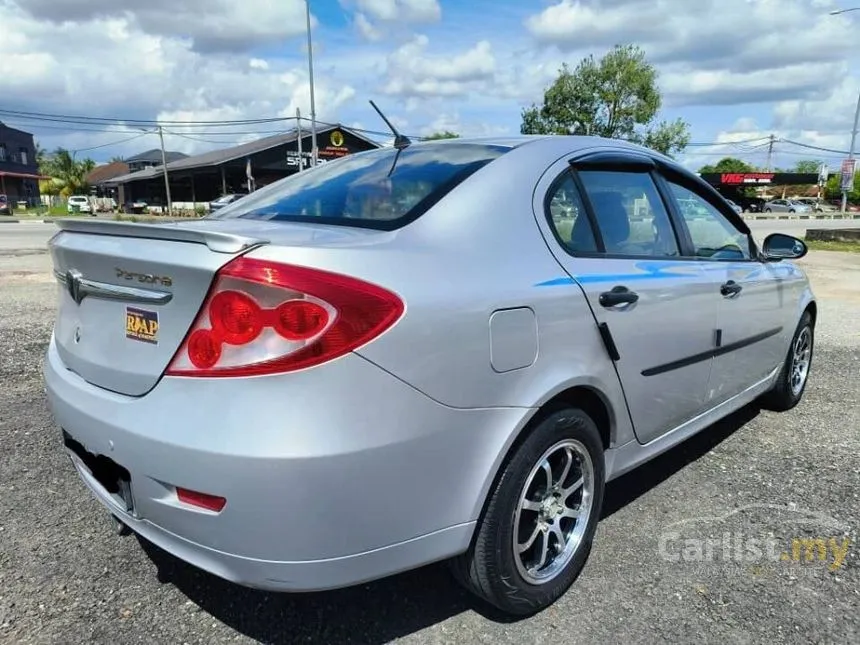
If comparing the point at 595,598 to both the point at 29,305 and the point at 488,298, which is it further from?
the point at 29,305

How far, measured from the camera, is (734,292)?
332cm

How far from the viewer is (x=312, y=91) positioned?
1108 inches

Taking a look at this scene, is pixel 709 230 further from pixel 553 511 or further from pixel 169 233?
pixel 169 233

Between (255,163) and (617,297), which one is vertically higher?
(255,163)

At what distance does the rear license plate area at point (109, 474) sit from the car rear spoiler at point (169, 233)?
0.70 metres

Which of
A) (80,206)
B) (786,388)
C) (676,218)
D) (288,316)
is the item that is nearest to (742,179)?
(80,206)

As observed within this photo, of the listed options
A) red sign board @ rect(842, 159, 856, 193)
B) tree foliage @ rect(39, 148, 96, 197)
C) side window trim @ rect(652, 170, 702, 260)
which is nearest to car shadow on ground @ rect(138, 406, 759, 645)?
side window trim @ rect(652, 170, 702, 260)

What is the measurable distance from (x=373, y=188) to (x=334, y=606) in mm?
1557

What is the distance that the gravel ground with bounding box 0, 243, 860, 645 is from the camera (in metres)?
2.27

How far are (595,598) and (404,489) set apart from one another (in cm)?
106

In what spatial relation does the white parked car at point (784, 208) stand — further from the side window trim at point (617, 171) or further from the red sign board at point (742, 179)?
the side window trim at point (617, 171)

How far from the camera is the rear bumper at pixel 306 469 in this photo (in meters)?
1.72

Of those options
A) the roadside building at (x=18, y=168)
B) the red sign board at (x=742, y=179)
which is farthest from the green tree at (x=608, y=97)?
the roadside building at (x=18, y=168)

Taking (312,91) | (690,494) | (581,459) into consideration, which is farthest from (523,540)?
(312,91)
